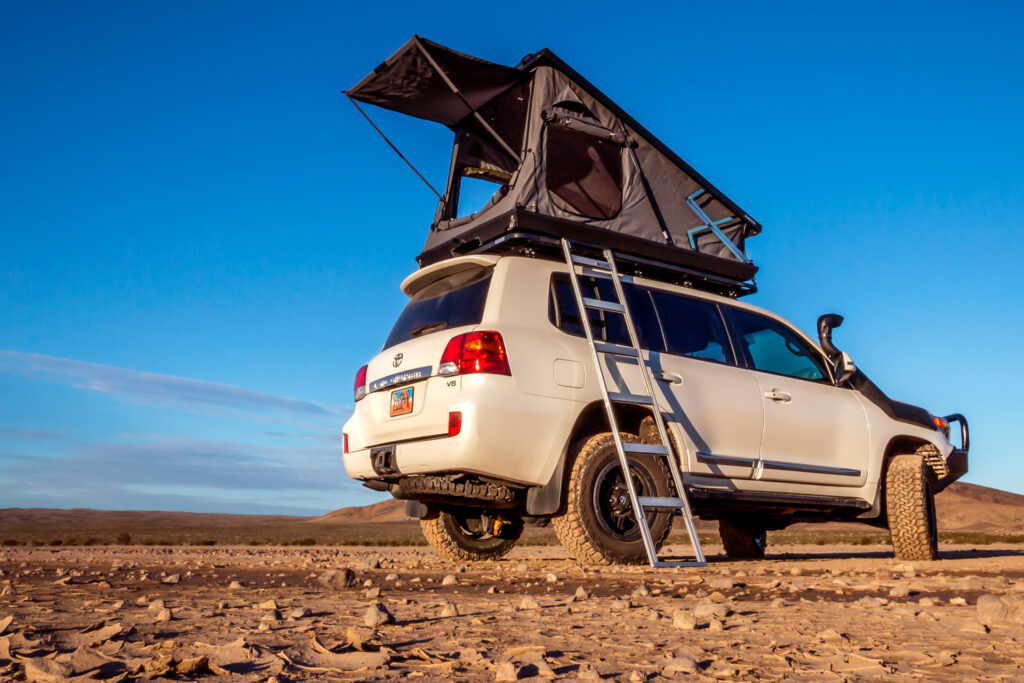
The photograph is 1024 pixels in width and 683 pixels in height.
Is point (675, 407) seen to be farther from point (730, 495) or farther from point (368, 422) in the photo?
point (368, 422)

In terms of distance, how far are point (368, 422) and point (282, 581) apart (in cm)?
152

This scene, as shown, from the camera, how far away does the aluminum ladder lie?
5395 mm

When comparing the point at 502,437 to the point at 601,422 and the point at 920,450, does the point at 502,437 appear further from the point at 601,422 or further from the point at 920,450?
the point at 920,450

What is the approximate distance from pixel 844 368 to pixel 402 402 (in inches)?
159

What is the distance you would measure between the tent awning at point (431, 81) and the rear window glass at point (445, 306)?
1.51 meters

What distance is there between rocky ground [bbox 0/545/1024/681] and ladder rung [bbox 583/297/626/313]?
6.22 ft

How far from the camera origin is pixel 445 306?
19.7 ft

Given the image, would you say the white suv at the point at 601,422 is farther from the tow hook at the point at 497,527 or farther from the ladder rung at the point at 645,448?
the ladder rung at the point at 645,448

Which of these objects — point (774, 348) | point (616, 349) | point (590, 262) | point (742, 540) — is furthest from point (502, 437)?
point (742, 540)

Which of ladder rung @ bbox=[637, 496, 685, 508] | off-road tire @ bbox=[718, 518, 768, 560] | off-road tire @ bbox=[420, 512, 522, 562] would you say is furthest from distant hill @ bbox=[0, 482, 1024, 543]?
ladder rung @ bbox=[637, 496, 685, 508]

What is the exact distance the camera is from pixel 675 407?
19.8ft

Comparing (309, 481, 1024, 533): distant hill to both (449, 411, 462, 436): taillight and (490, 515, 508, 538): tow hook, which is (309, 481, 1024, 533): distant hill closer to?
(490, 515, 508, 538): tow hook

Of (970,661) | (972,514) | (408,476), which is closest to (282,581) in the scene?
(408,476)

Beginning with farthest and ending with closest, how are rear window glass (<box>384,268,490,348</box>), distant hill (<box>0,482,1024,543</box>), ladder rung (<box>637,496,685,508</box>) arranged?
distant hill (<box>0,482,1024,543</box>), rear window glass (<box>384,268,490,348</box>), ladder rung (<box>637,496,685,508</box>)
